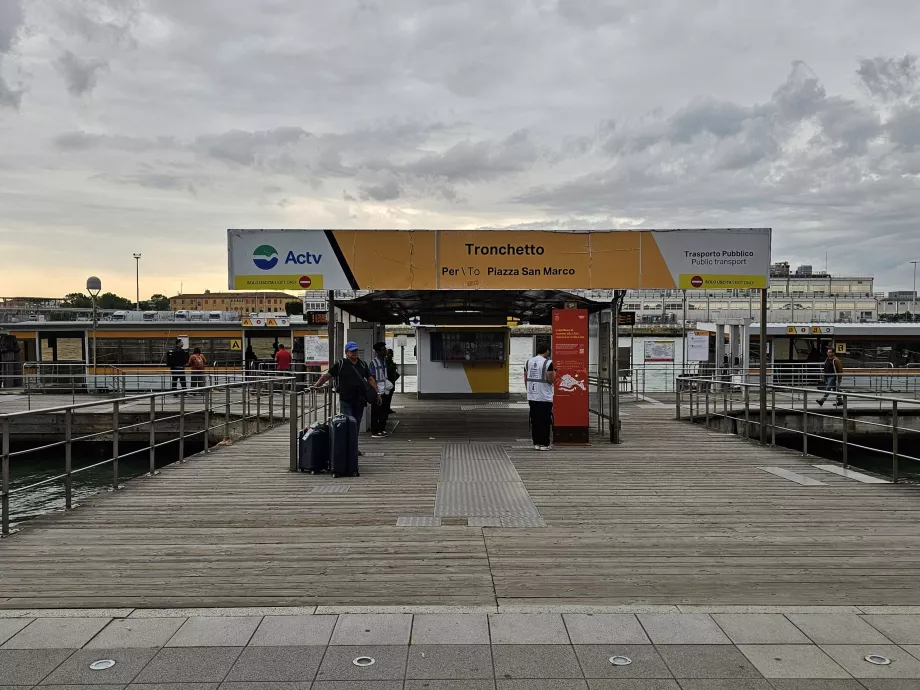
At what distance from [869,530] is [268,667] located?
5.18 meters

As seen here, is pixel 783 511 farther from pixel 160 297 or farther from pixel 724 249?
pixel 160 297

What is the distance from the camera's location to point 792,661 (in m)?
3.94

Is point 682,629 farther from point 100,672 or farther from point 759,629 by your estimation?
point 100,672

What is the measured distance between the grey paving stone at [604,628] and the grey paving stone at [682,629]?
0.06 meters

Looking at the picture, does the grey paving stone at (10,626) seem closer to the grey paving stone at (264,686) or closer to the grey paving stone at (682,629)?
the grey paving stone at (264,686)

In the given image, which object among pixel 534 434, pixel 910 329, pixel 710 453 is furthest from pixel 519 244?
pixel 910 329

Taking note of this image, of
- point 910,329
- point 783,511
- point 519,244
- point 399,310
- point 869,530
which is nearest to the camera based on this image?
point 869,530

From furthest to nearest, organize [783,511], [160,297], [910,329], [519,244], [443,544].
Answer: [160,297] < [910,329] < [519,244] < [783,511] < [443,544]

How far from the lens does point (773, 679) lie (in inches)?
148

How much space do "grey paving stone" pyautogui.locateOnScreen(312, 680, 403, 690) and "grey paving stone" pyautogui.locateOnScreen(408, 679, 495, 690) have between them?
6 centimetres

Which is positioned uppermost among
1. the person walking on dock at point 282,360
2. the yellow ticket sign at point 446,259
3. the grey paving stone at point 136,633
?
the yellow ticket sign at point 446,259

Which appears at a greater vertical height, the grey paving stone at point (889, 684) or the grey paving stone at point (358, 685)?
the grey paving stone at point (358, 685)

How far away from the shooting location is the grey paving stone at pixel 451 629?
4.20 meters

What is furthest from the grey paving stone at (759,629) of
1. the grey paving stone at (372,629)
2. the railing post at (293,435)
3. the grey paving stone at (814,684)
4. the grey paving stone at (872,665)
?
the railing post at (293,435)
